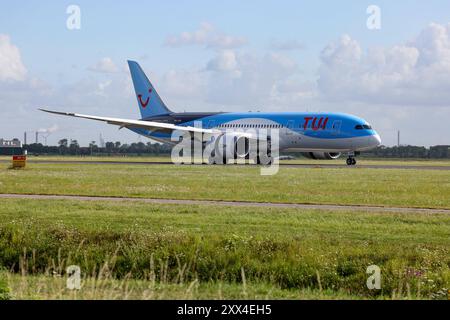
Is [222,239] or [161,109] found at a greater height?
[161,109]

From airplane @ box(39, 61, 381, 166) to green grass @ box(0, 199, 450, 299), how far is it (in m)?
38.9

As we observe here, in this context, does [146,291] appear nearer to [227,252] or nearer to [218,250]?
[227,252]

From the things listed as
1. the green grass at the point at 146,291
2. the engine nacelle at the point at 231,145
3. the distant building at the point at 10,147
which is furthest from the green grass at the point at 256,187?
the distant building at the point at 10,147

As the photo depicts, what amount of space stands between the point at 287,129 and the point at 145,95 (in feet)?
63.8

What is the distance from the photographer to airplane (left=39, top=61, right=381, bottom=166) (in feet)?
218

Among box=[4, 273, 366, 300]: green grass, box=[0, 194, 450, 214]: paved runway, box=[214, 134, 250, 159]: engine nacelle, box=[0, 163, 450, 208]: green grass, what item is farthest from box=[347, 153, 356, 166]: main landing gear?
box=[4, 273, 366, 300]: green grass

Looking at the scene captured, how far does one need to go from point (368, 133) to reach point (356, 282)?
4893cm

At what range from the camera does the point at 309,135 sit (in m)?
67.4

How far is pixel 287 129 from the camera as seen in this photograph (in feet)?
225

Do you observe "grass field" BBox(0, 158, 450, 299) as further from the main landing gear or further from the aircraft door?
the main landing gear

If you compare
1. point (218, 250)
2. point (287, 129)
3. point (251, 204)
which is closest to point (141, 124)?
point (287, 129)

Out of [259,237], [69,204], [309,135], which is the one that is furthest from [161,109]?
[259,237]
